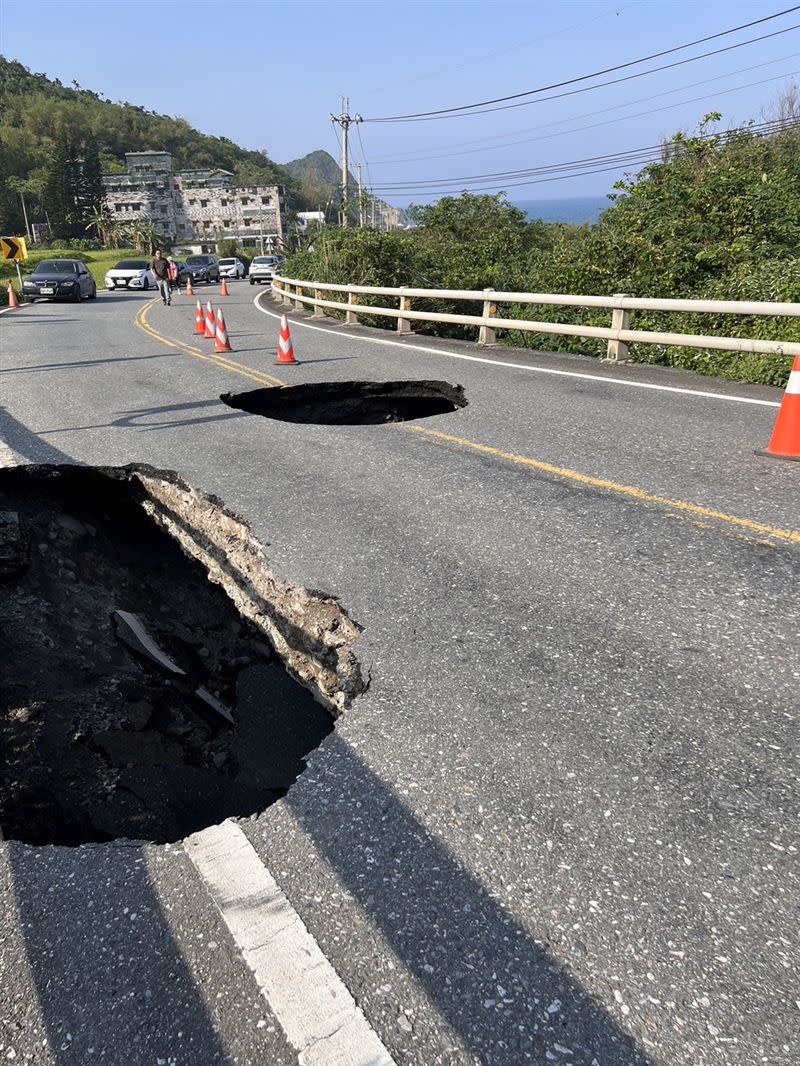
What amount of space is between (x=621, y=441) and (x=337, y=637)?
403cm

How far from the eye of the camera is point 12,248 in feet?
99.3

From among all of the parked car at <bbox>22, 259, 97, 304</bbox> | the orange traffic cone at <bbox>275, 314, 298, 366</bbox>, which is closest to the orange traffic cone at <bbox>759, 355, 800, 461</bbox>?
the orange traffic cone at <bbox>275, 314, 298, 366</bbox>

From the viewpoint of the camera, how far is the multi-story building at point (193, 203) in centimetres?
15212

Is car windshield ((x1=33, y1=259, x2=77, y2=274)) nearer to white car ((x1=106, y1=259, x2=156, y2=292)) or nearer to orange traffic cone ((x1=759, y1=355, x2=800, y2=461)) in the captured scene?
white car ((x1=106, y1=259, x2=156, y2=292))

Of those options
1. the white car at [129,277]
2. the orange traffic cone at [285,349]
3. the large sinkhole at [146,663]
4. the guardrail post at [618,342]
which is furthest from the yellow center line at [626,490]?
the white car at [129,277]

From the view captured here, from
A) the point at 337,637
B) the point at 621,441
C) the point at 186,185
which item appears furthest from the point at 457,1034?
the point at 186,185

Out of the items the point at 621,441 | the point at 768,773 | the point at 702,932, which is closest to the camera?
the point at 702,932

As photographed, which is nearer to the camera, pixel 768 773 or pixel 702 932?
pixel 702 932

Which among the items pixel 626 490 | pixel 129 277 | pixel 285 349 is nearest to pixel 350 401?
pixel 285 349

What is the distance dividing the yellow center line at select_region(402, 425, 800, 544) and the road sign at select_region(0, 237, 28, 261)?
97.7ft

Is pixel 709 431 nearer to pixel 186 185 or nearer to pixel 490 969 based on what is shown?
pixel 490 969

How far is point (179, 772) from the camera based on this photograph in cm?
375

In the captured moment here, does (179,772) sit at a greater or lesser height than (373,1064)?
lesser

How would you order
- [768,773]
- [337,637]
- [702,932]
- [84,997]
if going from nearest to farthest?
[84,997] < [702,932] < [768,773] < [337,637]
